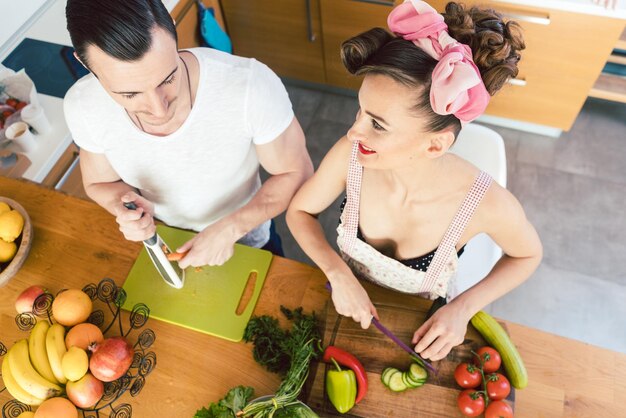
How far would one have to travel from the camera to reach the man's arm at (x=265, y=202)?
1320 millimetres

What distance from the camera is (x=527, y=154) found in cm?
268

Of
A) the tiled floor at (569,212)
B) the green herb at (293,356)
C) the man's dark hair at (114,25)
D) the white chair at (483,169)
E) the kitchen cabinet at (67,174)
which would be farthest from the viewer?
the tiled floor at (569,212)

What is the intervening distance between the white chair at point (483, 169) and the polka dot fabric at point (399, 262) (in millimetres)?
177

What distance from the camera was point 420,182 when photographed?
1224 mm

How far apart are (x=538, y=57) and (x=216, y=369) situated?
1.94 metres

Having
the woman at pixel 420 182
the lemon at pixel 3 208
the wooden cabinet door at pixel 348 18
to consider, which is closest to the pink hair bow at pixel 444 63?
the woman at pixel 420 182

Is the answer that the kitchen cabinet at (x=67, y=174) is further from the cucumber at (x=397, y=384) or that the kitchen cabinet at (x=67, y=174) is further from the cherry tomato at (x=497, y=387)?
the cherry tomato at (x=497, y=387)

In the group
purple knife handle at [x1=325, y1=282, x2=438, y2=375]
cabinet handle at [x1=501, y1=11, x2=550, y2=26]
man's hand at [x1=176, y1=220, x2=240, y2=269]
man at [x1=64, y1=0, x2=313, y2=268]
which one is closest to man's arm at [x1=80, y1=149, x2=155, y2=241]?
man at [x1=64, y1=0, x2=313, y2=268]

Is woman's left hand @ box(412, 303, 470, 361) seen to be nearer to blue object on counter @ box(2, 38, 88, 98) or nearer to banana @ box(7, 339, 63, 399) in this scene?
banana @ box(7, 339, 63, 399)

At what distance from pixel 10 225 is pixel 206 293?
53cm

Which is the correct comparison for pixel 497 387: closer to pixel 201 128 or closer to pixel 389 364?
pixel 389 364

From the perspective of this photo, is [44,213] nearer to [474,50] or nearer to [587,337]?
[474,50]

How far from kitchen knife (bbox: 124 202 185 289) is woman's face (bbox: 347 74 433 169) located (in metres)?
0.51

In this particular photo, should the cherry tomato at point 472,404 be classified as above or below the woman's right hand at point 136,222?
below
